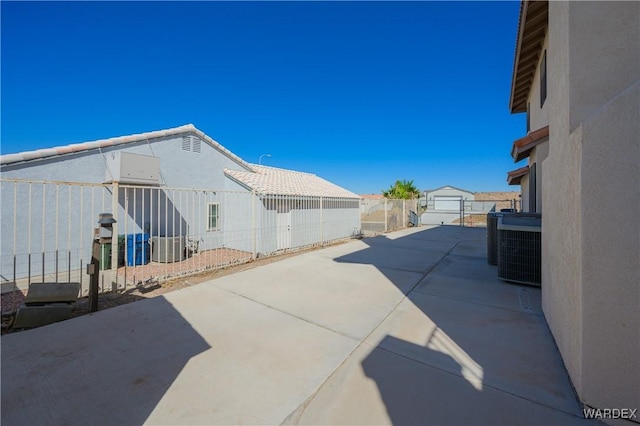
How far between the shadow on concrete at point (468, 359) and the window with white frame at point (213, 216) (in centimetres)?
826

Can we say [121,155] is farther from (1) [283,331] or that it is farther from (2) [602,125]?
(2) [602,125]

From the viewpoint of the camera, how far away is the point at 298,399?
227 cm

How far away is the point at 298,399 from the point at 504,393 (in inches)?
70.7

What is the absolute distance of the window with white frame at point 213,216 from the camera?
35.0ft

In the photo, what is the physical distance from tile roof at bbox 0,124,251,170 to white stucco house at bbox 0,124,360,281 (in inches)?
0.8

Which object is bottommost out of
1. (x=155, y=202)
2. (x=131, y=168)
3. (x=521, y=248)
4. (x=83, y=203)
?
(x=521, y=248)

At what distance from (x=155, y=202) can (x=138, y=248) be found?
6.15 ft

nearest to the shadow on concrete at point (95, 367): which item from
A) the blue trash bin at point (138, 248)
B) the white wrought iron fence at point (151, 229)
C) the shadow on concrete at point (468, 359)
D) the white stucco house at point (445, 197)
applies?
the white wrought iron fence at point (151, 229)

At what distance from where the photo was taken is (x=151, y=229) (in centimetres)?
654

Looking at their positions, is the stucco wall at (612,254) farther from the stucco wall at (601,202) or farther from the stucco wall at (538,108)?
the stucco wall at (538,108)

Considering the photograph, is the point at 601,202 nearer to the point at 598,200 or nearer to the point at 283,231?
the point at 598,200

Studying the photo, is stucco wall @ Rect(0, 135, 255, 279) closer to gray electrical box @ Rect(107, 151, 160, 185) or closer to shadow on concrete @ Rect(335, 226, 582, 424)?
gray electrical box @ Rect(107, 151, 160, 185)

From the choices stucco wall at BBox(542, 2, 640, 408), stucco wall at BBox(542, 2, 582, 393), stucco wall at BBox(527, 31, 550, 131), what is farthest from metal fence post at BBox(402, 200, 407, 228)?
stucco wall at BBox(542, 2, 640, 408)

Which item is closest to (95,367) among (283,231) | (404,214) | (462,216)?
(283,231)
